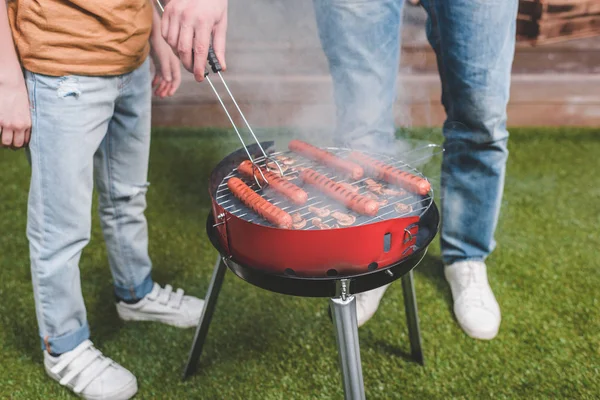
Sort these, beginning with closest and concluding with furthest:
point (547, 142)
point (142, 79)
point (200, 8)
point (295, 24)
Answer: point (200, 8)
point (142, 79)
point (295, 24)
point (547, 142)

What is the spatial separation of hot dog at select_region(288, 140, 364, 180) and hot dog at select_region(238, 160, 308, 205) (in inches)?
5.5

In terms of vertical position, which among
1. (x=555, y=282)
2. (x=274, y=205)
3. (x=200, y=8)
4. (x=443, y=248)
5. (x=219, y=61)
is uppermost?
(x=200, y=8)

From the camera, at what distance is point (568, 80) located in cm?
362

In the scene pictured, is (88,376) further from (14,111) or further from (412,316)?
(412,316)

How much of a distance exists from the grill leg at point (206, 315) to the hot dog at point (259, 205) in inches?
10.2

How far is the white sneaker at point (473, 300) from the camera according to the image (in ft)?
6.61

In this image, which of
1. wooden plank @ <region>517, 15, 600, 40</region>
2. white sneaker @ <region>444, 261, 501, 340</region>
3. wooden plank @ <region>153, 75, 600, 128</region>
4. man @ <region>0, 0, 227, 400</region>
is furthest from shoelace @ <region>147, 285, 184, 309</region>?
wooden plank @ <region>517, 15, 600, 40</region>

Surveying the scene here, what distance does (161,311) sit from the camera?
2.10 metres

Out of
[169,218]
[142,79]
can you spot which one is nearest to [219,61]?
[142,79]

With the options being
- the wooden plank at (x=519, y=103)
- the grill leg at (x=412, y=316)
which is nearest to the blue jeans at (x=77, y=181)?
the grill leg at (x=412, y=316)

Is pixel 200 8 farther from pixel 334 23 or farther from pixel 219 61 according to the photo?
pixel 334 23

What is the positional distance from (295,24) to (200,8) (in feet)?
4.65

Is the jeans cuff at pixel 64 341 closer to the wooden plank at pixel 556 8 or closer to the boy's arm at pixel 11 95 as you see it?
the boy's arm at pixel 11 95

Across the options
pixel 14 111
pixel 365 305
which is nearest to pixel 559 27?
pixel 365 305
